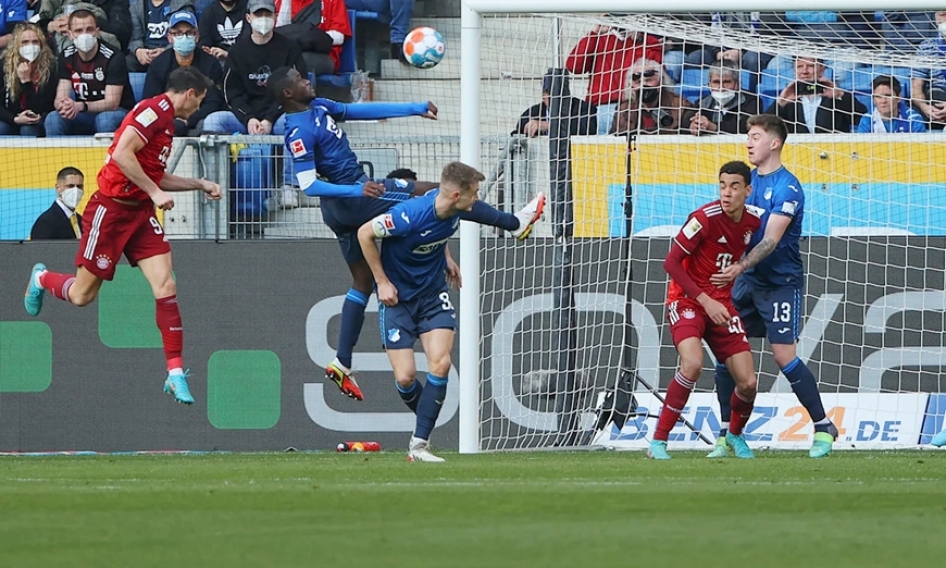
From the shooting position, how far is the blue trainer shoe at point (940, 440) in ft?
36.9

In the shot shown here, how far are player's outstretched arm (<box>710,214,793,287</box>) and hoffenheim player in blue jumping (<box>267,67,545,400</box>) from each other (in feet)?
7.67

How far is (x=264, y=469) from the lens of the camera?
844cm

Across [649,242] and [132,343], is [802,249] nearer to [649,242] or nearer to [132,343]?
[649,242]

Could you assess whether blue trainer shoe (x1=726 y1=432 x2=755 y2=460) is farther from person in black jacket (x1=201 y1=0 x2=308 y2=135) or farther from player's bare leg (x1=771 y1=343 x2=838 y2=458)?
person in black jacket (x1=201 y1=0 x2=308 y2=135)

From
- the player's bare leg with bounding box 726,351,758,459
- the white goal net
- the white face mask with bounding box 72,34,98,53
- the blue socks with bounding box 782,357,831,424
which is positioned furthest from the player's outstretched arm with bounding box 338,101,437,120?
the white face mask with bounding box 72,34,98,53

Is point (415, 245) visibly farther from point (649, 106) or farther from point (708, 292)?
point (649, 106)

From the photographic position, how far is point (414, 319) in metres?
9.59

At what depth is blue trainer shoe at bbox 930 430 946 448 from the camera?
36.9ft

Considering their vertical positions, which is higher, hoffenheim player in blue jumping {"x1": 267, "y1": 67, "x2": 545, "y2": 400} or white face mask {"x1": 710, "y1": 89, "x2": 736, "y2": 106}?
white face mask {"x1": 710, "y1": 89, "x2": 736, "y2": 106}

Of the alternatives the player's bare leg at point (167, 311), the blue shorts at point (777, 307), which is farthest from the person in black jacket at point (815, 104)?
the player's bare leg at point (167, 311)

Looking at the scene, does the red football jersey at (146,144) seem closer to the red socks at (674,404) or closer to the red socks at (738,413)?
the red socks at (674,404)

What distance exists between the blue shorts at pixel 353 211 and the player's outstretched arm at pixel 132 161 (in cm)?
134

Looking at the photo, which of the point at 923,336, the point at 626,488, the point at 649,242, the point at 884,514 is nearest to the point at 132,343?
the point at 649,242

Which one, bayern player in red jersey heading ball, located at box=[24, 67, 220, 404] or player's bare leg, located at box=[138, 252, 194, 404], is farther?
player's bare leg, located at box=[138, 252, 194, 404]
